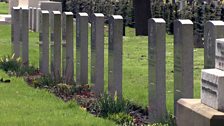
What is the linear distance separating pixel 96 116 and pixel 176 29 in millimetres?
2168

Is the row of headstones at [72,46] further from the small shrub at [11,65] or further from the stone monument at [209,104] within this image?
the stone monument at [209,104]

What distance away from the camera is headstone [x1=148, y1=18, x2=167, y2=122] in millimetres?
9820

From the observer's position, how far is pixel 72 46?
15.0 m

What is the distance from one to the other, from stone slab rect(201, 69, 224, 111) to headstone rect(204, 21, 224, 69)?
0.88 metres

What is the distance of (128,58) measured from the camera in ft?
70.9

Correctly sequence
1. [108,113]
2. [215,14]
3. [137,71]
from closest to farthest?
[108,113], [137,71], [215,14]

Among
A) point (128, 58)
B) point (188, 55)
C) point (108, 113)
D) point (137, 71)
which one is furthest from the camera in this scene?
point (128, 58)

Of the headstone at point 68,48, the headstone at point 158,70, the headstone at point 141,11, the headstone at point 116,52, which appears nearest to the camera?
the headstone at point 158,70

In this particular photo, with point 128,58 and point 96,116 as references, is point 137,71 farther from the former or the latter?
point 96,116

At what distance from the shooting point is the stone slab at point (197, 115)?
22.1ft

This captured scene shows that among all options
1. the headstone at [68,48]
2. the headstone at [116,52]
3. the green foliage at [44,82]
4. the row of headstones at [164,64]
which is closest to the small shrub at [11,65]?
the green foliage at [44,82]

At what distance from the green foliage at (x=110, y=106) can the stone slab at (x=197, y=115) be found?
2990 millimetres

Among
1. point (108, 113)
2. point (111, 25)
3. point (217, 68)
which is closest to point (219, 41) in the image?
point (217, 68)

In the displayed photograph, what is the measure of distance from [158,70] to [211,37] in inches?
62.4
